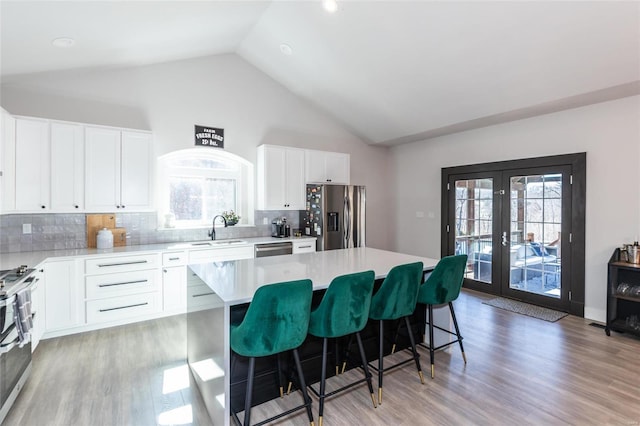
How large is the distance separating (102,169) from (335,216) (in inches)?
125

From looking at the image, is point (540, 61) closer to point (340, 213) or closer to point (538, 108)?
point (538, 108)

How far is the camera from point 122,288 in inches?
143

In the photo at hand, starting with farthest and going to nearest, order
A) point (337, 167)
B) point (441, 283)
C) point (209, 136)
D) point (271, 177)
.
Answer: point (337, 167), point (271, 177), point (209, 136), point (441, 283)

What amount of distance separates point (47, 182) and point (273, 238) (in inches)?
111

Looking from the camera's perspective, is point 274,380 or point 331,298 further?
point 274,380

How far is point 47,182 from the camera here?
11.6 ft

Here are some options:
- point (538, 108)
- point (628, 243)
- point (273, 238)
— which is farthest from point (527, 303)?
point (273, 238)

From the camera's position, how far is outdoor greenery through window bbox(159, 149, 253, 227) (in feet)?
15.1

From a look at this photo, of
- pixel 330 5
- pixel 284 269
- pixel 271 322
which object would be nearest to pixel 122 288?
pixel 284 269

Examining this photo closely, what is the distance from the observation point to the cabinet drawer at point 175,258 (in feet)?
12.8

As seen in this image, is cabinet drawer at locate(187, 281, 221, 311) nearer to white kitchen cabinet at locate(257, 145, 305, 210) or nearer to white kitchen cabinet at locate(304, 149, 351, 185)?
white kitchen cabinet at locate(257, 145, 305, 210)

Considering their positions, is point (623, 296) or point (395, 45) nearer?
point (623, 296)

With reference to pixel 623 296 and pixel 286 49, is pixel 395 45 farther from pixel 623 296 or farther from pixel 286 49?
pixel 623 296

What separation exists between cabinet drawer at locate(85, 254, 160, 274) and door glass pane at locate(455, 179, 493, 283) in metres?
4.66
